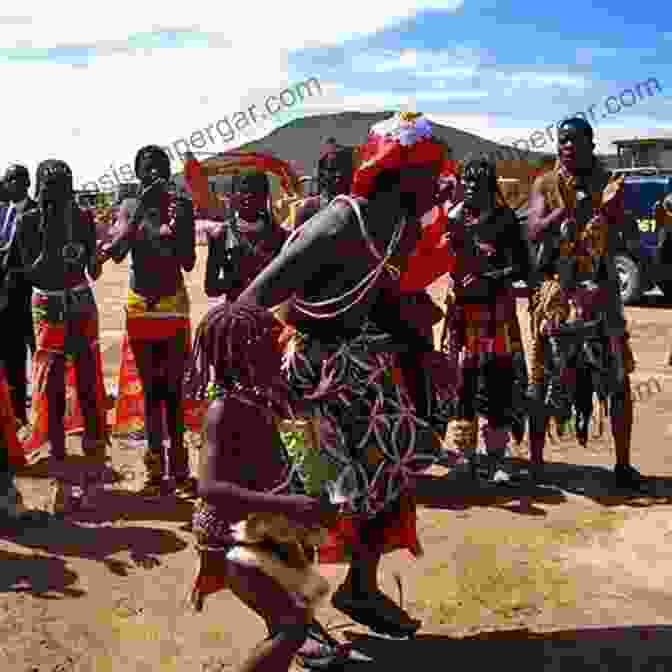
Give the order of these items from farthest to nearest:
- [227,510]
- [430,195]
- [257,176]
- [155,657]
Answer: [257,176] → [155,657] → [430,195] → [227,510]

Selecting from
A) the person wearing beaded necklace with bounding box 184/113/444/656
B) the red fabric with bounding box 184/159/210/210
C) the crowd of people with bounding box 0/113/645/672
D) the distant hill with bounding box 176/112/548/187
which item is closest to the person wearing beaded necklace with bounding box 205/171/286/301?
the crowd of people with bounding box 0/113/645/672

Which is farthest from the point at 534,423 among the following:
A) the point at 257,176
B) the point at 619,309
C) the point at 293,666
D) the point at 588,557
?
the point at 293,666

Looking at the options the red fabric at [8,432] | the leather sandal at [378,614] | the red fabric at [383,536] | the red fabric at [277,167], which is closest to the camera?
the red fabric at [383,536]

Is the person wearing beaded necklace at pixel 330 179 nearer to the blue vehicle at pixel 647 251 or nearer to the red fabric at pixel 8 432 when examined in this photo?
the red fabric at pixel 8 432

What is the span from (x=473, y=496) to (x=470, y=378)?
71 centimetres

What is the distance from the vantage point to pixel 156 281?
5504 mm

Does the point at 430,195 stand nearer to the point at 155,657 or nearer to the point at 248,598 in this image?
the point at 248,598

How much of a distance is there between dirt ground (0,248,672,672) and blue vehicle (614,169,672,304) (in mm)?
8086

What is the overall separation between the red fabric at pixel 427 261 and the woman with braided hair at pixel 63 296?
2.69 meters

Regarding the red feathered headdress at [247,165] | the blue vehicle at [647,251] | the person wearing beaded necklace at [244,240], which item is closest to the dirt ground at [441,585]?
the person wearing beaded necklace at [244,240]

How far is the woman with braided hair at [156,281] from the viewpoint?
5.49 metres

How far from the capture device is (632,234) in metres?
5.79

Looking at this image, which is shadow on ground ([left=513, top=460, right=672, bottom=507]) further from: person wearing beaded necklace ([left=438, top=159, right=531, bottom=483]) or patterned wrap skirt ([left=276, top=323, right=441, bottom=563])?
patterned wrap skirt ([left=276, top=323, right=441, bottom=563])

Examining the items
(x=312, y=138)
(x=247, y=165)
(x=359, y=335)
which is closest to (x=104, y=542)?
(x=359, y=335)
